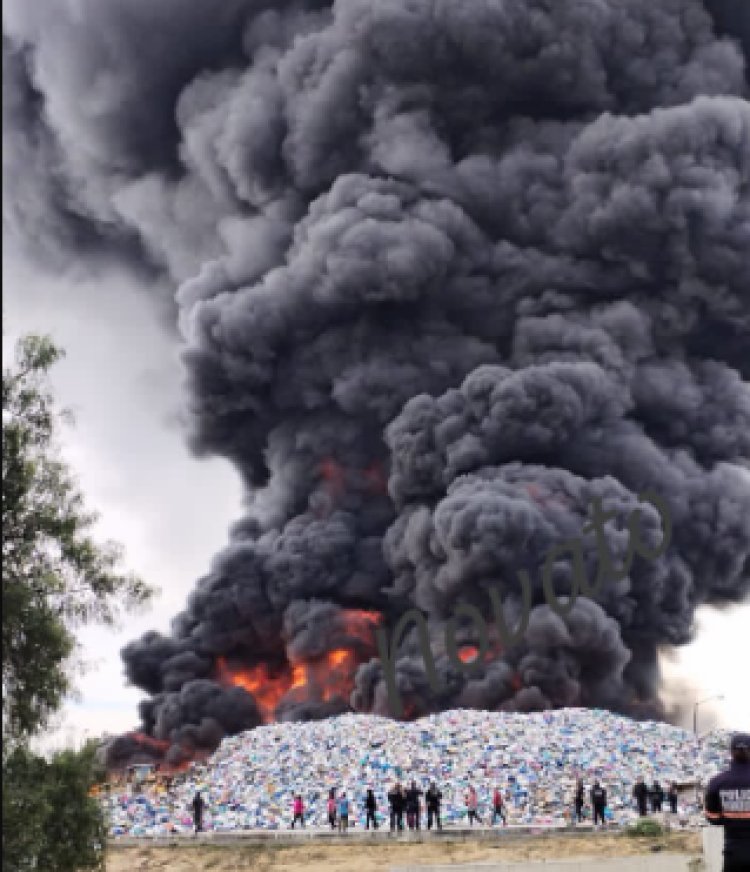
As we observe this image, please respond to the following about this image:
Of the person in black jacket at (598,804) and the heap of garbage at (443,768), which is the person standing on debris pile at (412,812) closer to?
the heap of garbage at (443,768)

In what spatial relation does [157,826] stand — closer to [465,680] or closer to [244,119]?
[465,680]

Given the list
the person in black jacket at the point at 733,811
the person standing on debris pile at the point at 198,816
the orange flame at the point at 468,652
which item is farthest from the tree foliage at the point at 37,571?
the orange flame at the point at 468,652

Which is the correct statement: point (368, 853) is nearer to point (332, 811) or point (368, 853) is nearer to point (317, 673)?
point (332, 811)

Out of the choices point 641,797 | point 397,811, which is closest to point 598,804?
point 641,797

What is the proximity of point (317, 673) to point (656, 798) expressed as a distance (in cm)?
2695

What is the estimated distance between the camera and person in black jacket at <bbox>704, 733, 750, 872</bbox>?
7840 millimetres

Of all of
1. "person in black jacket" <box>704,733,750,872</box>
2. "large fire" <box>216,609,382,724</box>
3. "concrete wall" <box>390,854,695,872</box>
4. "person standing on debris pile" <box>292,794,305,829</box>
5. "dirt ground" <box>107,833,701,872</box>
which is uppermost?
"large fire" <box>216,609,382,724</box>

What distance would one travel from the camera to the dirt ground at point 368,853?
26.9 meters

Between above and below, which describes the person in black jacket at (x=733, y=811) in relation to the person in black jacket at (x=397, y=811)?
above

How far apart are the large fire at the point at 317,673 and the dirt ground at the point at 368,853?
25975 millimetres

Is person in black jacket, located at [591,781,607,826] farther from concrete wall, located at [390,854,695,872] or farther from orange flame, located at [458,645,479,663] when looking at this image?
orange flame, located at [458,645,479,663]

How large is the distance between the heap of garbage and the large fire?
12.1m

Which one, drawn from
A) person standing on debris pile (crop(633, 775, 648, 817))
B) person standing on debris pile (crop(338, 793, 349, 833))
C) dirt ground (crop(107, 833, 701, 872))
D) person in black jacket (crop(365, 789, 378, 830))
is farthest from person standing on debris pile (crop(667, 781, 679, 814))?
person standing on debris pile (crop(338, 793, 349, 833))

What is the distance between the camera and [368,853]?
2811 cm
